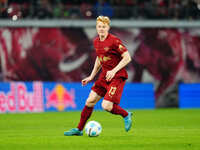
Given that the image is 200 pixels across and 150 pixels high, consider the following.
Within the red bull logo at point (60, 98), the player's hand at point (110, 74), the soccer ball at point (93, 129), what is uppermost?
the player's hand at point (110, 74)

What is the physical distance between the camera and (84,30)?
28219 millimetres

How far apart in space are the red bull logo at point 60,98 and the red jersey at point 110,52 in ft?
43.1

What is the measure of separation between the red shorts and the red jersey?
128 millimetres

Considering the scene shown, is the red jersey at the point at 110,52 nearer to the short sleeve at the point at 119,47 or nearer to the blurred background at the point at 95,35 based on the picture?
the short sleeve at the point at 119,47

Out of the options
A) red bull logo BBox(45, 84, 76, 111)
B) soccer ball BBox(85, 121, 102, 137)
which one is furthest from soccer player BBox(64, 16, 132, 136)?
red bull logo BBox(45, 84, 76, 111)

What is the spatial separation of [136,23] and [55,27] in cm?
417

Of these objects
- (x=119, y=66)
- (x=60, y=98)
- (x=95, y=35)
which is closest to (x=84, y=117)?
(x=119, y=66)

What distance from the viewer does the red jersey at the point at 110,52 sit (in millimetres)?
10375

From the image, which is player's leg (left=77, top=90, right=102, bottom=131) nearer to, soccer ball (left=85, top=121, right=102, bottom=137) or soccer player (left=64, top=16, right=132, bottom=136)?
soccer player (left=64, top=16, right=132, bottom=136)

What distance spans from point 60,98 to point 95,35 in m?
5.53

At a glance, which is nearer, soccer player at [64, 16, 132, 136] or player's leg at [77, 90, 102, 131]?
soccer player at [64, 16, 132, 136]

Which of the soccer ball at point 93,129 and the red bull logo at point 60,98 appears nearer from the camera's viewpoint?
the soccer ball at point 93,129

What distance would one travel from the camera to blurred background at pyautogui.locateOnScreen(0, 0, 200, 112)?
26.8 m

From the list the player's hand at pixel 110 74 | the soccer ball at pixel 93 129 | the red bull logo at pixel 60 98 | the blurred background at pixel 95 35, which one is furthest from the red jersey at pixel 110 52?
the blurred background at pixel 95 35
